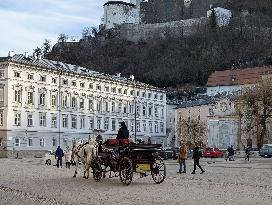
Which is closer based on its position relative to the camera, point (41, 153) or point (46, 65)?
point (41, 153)

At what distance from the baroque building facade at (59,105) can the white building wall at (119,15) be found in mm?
61951

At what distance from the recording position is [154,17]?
490 feet

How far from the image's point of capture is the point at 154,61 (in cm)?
13100

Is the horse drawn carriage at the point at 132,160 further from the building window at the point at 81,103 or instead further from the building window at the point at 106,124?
the building window at the point at 106,124

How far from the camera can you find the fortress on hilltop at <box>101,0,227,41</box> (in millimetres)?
138500

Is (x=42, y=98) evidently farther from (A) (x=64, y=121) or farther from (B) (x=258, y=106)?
(B) (x=258, y=106)

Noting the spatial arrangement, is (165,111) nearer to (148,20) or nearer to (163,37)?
(163,37)

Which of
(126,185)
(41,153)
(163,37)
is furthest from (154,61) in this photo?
(126,185)

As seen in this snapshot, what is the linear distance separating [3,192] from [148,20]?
13677cm

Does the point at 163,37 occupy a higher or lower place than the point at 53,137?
higher

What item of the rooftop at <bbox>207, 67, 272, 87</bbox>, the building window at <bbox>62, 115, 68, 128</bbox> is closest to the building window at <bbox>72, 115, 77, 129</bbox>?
the building window at <bbox>62, 115, 68, 128</bbox>

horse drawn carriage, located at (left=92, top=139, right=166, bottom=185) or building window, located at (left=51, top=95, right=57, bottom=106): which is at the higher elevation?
building window, located at (left=51, top=95, right=57, bottom=106)

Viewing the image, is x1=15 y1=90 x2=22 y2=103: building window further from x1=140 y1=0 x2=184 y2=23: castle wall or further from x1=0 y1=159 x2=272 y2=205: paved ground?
x1=140 y1=0 x2=184 y2=23: castle wall

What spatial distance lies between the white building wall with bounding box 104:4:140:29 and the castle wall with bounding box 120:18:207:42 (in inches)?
165
